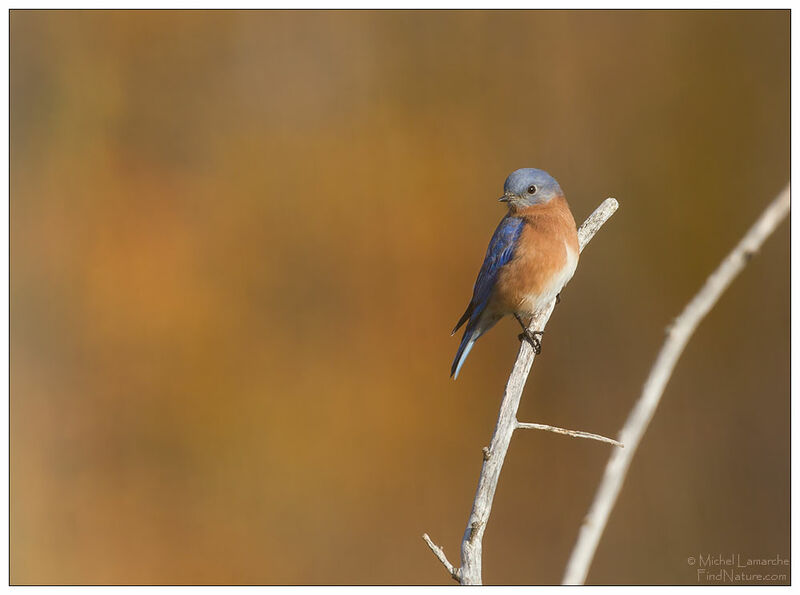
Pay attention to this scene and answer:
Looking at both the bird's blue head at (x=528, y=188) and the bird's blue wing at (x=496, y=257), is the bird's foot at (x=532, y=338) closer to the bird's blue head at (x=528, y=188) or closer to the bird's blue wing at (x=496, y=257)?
the bird's blue wing at (x=496, y=257)

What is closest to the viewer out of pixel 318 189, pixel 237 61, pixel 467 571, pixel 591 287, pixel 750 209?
pixel 467 571

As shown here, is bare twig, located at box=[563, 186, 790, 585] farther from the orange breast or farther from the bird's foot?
the orange breast

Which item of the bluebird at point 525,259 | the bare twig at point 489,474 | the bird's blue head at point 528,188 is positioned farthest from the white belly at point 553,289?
the bare twig at point 489,474

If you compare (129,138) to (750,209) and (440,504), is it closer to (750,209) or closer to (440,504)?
(440,504)

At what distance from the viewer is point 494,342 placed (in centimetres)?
535

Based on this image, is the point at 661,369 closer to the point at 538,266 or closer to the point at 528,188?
the point at 538,266

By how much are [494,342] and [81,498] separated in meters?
2.99

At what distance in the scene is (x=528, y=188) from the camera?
3408mm

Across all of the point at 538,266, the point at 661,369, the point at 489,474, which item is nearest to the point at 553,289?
the point at 538,266

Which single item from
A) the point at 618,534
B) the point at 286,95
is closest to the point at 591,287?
the point at 618,534

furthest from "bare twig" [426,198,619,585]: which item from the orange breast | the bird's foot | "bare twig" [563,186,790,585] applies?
the orange breast

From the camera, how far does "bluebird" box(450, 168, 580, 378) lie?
3205mm

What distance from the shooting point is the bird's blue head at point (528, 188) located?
3.41 m

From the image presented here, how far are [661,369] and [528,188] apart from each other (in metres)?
1.88
